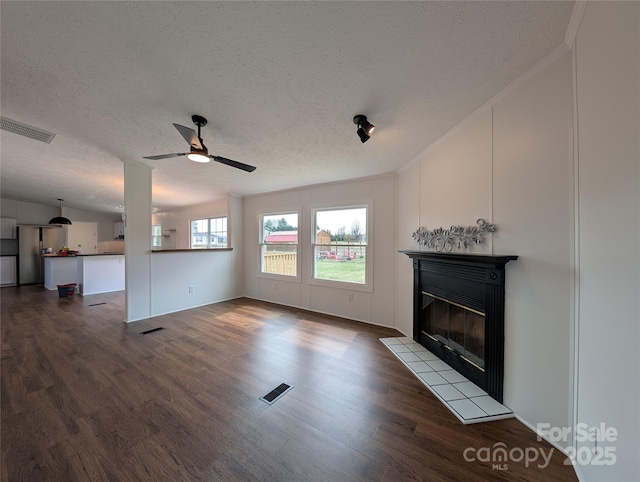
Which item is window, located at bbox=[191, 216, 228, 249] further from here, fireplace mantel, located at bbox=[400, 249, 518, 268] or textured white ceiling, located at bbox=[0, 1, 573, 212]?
fireplace mantel, located at bbox=[400, 249, 518, 268]

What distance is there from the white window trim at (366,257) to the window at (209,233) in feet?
10.0

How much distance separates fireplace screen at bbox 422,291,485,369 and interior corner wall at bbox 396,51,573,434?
302mm

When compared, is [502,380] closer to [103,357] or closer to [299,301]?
[299,301]

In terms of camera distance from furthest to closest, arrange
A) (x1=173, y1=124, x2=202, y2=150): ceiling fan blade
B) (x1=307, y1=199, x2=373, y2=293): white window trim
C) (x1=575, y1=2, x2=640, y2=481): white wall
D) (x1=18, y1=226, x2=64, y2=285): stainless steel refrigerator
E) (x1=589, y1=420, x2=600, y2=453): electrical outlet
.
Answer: (x1=18, y1=226, x2=64, y2=285): stainless steel refrigerator < (x1=307, y1=199, x2=373, y2=293): white window trim < (x1=173, y1=124, x2=202, y2=150): ceiling fan blade < (x1=589, y1=420, x2=600, y2=453): electrical outlet < (x1=575, y1=2, x2=640, y2=481): white wall

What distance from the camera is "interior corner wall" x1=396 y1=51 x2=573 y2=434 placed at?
140 centimetres

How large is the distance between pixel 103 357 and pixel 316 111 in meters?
3.52

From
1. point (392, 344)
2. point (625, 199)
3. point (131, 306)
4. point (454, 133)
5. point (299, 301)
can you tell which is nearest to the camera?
point (625, 199)

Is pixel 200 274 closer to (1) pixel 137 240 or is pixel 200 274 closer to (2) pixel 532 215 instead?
(1) pixel 137 240

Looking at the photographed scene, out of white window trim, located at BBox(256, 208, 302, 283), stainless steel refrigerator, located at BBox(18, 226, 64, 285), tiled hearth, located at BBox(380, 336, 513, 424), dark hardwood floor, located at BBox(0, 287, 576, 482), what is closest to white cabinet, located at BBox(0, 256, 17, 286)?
stainless steel refrigerator, located at BBox(18, 226, 64, 285)

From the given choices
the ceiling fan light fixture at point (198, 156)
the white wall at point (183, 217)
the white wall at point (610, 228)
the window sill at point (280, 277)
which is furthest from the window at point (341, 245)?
the white wall at point (183, 217)

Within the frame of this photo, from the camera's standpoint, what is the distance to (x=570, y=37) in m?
1.28

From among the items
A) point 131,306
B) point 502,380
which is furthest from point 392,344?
point 131,306

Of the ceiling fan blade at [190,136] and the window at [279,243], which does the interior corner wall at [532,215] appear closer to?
the ceiling fan blade at [190,136]

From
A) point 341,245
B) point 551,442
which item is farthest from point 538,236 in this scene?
point 341,245
